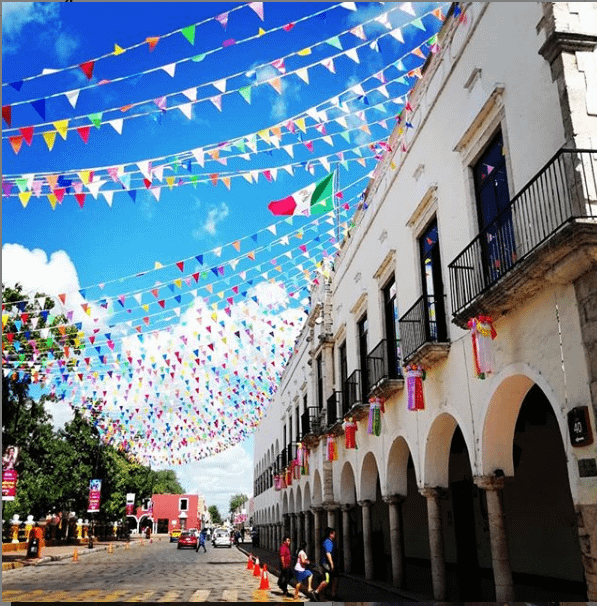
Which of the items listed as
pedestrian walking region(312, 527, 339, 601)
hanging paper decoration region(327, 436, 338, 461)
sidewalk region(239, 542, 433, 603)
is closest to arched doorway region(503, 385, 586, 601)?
sidewalk region(239, 542, 433, 603)

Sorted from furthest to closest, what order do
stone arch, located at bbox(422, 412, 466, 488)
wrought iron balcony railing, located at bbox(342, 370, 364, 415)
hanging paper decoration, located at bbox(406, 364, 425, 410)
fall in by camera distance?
wrought iron balcony railing, located at bbox(342, 370, 364, 415)
stone arch, located at bbox(422, 412, 466, 488)
hanging paper decoration, located at bbox(406, 364, 425, 410)

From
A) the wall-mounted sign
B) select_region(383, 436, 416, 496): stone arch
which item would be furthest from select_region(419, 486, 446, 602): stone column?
the wall-mounted sign

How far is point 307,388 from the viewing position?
25.0 meters

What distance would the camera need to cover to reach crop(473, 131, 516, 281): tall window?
27.3 ft

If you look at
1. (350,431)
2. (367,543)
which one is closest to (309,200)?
(350,431)

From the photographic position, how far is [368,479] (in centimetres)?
1568

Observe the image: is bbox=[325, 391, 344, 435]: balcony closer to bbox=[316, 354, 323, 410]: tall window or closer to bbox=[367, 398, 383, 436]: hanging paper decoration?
bbox=[316, 354, 323, 410]: tall window

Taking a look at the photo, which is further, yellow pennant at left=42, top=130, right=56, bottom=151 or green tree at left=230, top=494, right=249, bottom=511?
green tree at left=230, top=494, right=249, bottom=511

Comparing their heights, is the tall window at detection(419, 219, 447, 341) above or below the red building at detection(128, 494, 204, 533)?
above

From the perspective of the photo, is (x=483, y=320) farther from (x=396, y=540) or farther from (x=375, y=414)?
(x=396, y=540)

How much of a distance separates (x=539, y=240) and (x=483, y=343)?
1.69 m

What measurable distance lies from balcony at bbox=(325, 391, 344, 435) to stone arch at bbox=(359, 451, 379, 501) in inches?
70.7

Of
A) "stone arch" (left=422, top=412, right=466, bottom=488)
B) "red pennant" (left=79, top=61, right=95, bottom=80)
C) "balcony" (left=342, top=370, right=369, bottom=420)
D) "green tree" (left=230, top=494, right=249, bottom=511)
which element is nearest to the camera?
"red pennant" (left=79, top=61, right=95, bottom=80)

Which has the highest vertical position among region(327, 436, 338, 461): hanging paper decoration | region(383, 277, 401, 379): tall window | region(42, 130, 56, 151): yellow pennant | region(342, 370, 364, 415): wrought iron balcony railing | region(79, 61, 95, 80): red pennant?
region(79, 61, 95, 80): red pennant
